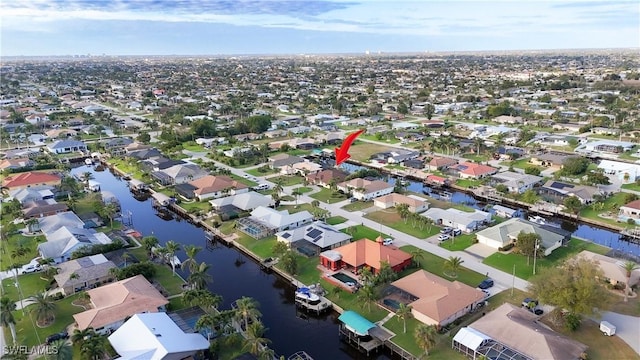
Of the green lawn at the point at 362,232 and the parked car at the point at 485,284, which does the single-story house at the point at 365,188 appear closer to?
the green lawn at the point at 362,232

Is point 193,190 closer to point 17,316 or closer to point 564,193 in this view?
point 17,316

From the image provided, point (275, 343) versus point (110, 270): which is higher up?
point (110, 270)

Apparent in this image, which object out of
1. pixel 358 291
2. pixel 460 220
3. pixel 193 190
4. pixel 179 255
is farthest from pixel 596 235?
pixel 193 190

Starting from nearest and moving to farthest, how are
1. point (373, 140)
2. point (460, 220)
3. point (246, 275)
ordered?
point (246, 275) < point (460, 220) < point (373, 140)

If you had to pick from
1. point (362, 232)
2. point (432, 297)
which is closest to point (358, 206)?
point (362, 232)

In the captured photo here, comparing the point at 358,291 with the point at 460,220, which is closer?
the point at 358,291

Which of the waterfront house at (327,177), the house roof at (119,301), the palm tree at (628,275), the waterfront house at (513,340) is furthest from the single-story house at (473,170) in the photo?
the house roof at (119,301)
